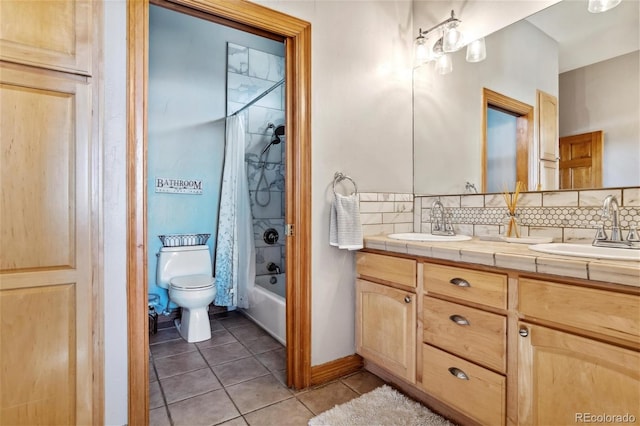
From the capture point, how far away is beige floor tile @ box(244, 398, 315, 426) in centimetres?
155

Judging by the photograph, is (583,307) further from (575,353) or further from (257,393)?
(257,393)

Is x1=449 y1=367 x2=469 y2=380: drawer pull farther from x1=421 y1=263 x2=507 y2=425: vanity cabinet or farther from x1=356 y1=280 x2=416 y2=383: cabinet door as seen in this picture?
x1=356 y1=280 x2=416 y2=383: cabinet door

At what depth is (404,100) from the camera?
2273 mm

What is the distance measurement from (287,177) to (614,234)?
155 cm

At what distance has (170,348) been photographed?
7.96ft

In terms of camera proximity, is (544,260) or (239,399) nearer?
(544,260)

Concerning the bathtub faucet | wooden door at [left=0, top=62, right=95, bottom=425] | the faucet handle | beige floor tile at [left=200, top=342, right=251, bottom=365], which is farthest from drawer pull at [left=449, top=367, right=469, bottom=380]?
the bathtub faucet

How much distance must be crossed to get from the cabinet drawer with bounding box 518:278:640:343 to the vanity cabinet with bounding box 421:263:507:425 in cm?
10

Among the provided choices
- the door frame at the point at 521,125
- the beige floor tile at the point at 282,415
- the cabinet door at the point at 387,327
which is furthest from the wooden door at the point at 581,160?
the beige floor tile at the point at 282,415

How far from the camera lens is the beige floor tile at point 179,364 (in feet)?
6.74

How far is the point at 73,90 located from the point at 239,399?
5.41 ft

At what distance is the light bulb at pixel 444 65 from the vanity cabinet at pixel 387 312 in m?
1.33

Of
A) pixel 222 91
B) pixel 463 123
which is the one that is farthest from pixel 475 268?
pixel 222 91

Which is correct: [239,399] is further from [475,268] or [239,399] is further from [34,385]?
[475,268]
